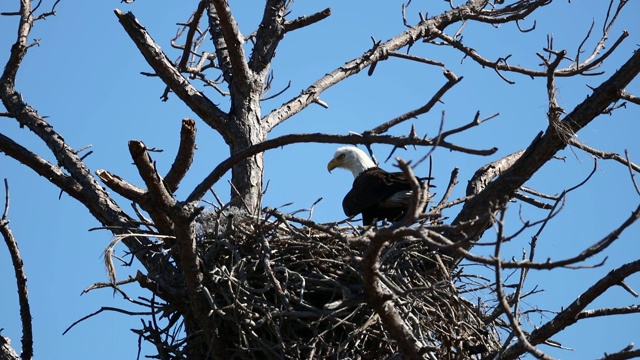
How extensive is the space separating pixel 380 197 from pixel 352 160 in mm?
1721

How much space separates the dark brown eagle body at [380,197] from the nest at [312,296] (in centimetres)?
135

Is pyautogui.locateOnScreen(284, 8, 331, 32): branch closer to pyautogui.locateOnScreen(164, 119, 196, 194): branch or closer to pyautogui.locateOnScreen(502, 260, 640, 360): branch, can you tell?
pyautogui.locateOnScreen(164, 119, 196, 194): branch

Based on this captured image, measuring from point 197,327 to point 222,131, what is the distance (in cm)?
202

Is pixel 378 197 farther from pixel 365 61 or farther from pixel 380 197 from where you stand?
pixel 365 61

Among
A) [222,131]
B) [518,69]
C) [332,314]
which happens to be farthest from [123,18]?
[518,69]

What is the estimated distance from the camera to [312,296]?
6.13m

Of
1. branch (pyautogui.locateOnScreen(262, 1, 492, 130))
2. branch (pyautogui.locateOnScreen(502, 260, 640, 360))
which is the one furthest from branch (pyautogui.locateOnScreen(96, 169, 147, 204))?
branch (pyautogui.locateOnScreen(262, 1, 492, 130))

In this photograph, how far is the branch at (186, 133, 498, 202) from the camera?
14.7 ft

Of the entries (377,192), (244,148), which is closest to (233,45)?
(244,148)

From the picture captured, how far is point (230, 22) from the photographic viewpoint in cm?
738

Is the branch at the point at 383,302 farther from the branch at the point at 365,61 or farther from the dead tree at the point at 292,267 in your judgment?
the branch at the point at 365,61

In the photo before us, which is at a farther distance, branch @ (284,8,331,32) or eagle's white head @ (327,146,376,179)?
eagle's white head @ (327,146,376,179)

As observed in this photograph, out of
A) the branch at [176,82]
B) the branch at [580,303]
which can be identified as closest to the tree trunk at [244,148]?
the branch at [176,82]

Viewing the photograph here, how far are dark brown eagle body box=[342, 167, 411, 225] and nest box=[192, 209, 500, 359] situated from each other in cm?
135
